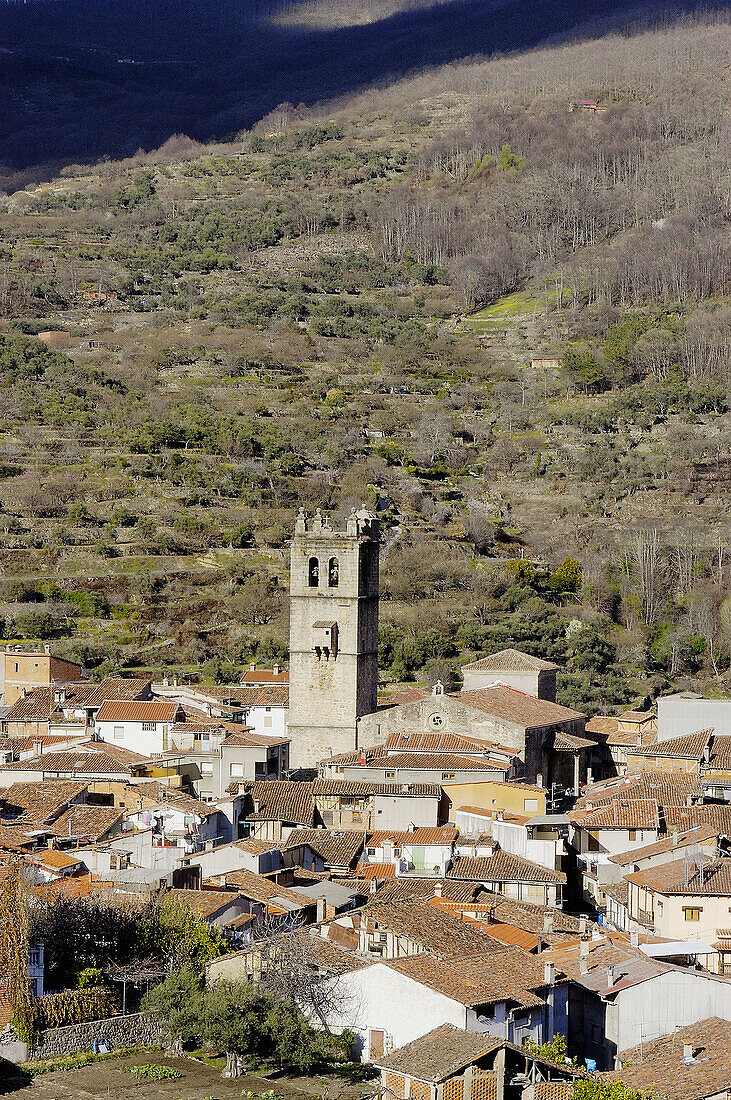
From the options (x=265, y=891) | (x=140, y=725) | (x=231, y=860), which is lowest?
(x=140, y=725)

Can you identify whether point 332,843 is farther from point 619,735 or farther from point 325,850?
point 619,735

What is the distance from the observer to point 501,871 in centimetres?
2834

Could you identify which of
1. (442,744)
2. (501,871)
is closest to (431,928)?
(501,871)

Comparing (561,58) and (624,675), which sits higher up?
(561,58)

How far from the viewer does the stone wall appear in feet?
71.2

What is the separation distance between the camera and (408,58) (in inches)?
6137

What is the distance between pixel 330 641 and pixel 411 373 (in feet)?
159

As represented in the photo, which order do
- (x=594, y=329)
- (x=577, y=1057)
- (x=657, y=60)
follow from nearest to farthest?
(x=577, y=1057) → (x=594, y=329) → (x=657, y=60)

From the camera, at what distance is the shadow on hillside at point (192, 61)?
475 ft

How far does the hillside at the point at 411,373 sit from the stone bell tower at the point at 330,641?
11.8 m

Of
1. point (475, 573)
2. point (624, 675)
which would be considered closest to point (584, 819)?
point (624, 675)

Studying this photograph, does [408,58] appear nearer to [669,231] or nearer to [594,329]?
[669,231]

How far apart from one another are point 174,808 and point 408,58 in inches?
5217

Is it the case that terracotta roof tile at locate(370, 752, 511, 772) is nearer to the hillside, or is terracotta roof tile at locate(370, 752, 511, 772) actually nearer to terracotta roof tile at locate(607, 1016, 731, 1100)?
terracotta roof tile at locate(607, 1016, 731, 1100)
